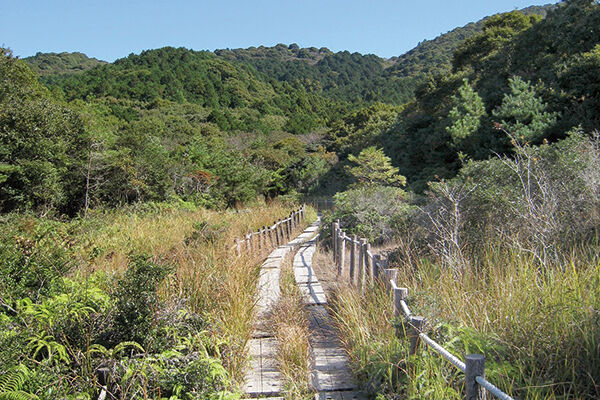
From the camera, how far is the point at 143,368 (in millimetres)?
3205

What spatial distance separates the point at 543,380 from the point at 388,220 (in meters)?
9.56

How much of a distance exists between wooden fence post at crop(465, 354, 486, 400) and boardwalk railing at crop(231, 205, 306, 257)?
15.4ft

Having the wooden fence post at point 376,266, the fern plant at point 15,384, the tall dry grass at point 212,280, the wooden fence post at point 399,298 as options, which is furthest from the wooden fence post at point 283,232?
the fern plant at point 15,384

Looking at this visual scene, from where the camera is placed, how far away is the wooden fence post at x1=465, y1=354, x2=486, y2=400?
2.33 metres

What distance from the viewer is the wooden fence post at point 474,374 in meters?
2.33

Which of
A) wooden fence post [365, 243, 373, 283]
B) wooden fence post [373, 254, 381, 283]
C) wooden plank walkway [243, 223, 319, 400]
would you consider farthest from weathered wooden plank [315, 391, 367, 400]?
wooden fence post [365, 243, 373, 283]

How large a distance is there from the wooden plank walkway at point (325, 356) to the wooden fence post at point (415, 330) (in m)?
0.76

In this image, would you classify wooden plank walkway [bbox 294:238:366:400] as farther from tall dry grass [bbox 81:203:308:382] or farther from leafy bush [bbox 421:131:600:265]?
leafy bush [bbox 421:131:600:265]

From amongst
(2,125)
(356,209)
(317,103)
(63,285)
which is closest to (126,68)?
(317,103)

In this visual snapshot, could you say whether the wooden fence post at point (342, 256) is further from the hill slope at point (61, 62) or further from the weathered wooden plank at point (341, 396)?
the hill slope at point (61, 62)

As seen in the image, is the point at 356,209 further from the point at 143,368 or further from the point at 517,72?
the point at 517,72

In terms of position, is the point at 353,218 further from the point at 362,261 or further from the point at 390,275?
the point at 390,275

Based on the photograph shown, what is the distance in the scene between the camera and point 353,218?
13648 mm

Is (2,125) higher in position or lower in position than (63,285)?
higher
